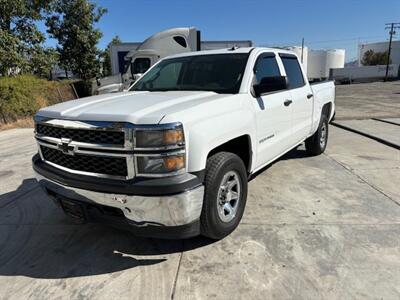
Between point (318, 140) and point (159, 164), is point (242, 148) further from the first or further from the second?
point (318, 140)

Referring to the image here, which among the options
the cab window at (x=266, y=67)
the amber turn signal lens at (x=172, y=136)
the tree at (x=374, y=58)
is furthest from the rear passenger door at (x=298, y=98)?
the tree at (x=374, y=58)

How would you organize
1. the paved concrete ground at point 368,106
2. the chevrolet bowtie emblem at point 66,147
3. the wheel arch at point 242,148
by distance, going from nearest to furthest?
the chevrolet bowtie emblem at point 66,147, the wheel arch at point 242,148, the paved concrete ground at point 368,106

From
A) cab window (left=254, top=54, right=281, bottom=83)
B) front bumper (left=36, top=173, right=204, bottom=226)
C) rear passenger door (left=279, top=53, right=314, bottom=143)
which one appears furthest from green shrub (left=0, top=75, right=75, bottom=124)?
front bumper (left=36, top=173, right=204, bottom=226)

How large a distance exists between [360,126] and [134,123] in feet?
28.9

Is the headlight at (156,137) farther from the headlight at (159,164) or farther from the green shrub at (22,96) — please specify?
the green shrub at (22,96)

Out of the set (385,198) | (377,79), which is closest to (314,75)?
(377,79)

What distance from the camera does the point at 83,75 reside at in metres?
21.9

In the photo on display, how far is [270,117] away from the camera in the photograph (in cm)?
397

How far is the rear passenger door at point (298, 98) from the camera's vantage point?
189 inches

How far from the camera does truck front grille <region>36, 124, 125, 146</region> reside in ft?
8.65

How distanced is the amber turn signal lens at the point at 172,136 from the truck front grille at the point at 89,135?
0.34 metres

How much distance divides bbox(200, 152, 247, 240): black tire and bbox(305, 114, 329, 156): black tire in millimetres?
3248

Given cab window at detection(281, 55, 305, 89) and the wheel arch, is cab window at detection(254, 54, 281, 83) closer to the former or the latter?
cab window at detection(281, 55, 305, 89)

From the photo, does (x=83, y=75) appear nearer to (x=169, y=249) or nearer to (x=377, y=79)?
(x=169, y=249)
